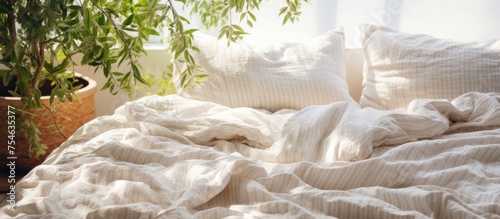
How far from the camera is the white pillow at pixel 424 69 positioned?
2.57 meters

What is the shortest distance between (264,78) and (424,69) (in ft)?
2.18

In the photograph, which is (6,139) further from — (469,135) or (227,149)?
(469,135)

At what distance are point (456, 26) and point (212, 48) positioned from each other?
4.03 ft

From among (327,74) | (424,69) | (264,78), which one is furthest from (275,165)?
(424,69)

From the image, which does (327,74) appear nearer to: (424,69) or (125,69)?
(424,69)

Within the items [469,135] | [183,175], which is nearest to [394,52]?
[469,135]

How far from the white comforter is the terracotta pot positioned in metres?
0.31

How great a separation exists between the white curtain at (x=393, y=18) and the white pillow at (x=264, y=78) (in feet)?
1.22

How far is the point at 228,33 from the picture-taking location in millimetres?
A: 1877

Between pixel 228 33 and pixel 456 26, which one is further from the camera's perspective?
pixel 456 26

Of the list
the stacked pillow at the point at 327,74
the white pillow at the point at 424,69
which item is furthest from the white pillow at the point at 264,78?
the white pillow at the point at 424,69

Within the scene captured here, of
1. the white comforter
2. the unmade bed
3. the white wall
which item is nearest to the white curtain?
the unmade bed

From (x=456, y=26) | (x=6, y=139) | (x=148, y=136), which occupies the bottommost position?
(x=6, y=139)

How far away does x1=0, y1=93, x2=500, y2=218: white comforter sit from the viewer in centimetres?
144
